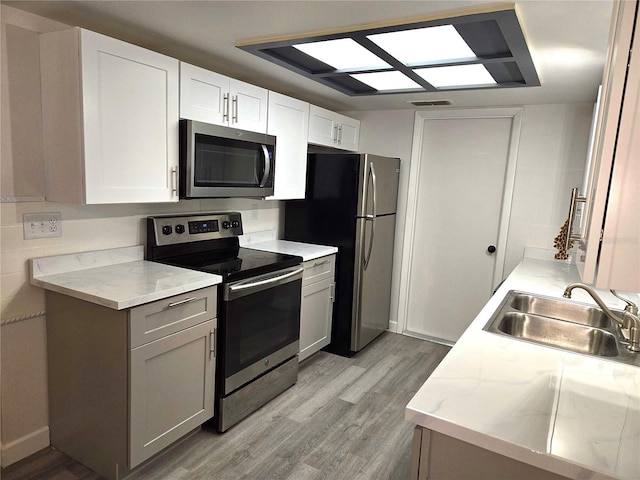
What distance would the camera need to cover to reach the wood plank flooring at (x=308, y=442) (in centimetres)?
214

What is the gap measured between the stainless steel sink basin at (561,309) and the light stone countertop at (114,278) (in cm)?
164

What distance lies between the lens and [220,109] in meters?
2.57

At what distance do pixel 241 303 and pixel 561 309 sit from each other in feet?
5.61

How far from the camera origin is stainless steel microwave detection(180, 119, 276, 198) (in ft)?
7.77

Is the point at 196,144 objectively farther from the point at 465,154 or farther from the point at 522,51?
the point at 465,154

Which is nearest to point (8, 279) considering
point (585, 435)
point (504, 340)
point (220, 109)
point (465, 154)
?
point (220, 109)

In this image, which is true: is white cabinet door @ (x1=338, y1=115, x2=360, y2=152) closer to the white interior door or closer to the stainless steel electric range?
the white interior door

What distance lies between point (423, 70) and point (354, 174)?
1092 mm

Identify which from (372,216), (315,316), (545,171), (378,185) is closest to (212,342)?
(315,316)

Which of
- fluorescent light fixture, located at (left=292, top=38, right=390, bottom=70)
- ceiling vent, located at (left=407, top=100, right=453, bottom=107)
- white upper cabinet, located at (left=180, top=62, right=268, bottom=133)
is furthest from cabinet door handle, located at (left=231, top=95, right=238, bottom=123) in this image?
ceiling vent, located at (left=407, top=100, right=453, bottom=107)

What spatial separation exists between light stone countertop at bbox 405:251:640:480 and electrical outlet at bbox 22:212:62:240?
192 centimetres

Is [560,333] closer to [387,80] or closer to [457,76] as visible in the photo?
[457,76]

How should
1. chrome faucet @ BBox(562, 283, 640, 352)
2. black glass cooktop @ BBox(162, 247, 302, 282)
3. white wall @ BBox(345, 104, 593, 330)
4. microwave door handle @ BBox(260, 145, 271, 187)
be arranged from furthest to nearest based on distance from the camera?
white wall @ BBox(345, 104, 593, 330) → microwave door handle @ BBox(260, 145, 271, 187) → black glass cooktop @ BBox(162, 247, 302, 282) → chrome faucet @ BBox(562, 283, 640, 352)

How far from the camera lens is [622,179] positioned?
846mm
